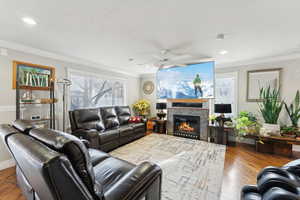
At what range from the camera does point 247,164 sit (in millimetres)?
2562

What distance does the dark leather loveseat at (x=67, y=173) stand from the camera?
24.2 inches

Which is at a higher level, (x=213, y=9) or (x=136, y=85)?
(x=213, y=9)

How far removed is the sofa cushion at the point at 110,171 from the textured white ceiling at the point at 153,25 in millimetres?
1911

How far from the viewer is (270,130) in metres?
3.16

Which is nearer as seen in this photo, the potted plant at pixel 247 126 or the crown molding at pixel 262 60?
the crown molding at pixel 262 60

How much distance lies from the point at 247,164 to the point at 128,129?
9.05 ft

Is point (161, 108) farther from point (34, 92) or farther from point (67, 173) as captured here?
point (67, 173)

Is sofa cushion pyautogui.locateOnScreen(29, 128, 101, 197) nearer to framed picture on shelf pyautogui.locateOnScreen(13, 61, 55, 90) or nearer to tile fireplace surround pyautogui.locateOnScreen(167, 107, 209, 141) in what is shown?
framed picture on shelf pyautogui.locateOnScreen(13, 61, 55, 90)

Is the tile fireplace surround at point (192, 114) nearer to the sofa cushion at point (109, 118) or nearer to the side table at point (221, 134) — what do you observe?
the side table at point (221, 134)

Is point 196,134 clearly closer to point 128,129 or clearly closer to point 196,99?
point 196,99

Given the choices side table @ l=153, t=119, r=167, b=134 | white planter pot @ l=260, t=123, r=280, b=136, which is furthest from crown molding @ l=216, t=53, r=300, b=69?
side table @ l=153, t=119, r=167, b=134

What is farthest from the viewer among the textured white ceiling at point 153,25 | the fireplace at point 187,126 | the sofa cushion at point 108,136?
the fireplace at point 187,126

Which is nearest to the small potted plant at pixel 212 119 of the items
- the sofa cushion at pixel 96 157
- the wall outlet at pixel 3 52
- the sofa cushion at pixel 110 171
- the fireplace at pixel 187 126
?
the fireplace at pixel 187 126

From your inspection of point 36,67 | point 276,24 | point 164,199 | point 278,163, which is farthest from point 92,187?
point 278,163
